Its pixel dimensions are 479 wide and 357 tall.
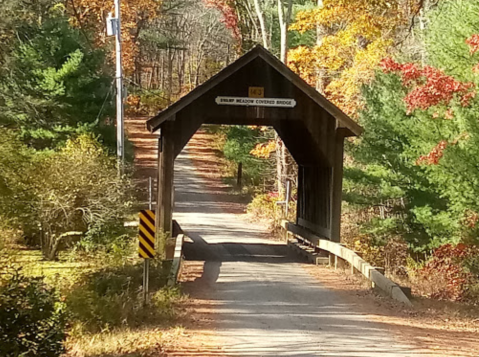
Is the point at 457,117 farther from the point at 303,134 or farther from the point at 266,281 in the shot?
the point at 266,281

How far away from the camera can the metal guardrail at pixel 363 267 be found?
11555 millimetres

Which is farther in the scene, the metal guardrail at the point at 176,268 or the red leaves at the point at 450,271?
the red leaves at the point at 450,271

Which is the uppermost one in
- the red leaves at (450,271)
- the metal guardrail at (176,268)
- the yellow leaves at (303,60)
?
the yellow leaves at (303,60)

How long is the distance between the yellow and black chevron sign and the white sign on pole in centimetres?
591

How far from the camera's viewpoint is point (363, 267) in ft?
42.9

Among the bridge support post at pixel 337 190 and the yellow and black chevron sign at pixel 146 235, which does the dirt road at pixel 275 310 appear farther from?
the yellow and black chevron sign at pixel 146 235

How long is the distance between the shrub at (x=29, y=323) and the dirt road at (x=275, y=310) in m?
1.66

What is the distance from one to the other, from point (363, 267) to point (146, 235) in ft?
14.6

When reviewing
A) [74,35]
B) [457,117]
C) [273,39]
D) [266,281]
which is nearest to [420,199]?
[457,117]

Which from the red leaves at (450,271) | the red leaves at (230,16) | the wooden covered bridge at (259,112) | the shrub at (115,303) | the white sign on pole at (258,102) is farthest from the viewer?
the red leaves at (230,16)

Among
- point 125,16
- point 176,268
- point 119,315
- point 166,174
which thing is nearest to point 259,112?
point 166,174

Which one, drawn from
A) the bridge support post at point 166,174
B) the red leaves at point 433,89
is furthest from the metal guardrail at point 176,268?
the red leaves at point 433,89

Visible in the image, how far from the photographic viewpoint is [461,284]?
1611 centimetres

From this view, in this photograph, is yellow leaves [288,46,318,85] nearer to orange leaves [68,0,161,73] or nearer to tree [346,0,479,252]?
tree [346,0,479,252]
